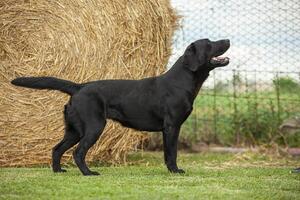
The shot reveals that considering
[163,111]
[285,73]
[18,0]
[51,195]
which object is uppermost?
[18,0]

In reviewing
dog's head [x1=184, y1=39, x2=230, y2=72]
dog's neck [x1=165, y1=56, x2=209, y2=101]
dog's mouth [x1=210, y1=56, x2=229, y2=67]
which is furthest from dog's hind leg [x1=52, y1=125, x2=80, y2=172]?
dog's mouth [x1=210, y1=56, x2=229, y2=67]

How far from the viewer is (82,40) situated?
6824 millimetres

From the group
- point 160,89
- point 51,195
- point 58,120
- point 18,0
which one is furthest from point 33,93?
point 51,195

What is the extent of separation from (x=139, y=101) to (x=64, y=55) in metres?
1.40

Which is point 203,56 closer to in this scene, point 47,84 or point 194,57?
point 194,57

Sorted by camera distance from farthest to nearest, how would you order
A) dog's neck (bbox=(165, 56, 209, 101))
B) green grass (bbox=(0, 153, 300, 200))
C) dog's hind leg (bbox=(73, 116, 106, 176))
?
1. dog's neck (bbox=(165, 56, 209, 101))
2. dog's hind leg (bbox=(73, 116, 106, 176))
3. green grass (bbox=(0, 153, 300, 200))

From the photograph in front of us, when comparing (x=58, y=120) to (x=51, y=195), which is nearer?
(x=51, y=195)

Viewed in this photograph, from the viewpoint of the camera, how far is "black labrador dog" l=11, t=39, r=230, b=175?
5551 mm

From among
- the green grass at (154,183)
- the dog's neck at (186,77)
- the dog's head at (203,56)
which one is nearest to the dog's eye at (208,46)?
the dog's head at (203,56)

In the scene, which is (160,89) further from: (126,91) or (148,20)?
(148,20)

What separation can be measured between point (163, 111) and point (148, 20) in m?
1.42

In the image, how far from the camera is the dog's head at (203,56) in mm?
5699

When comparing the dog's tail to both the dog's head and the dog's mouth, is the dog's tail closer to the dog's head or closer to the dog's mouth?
the dog's head

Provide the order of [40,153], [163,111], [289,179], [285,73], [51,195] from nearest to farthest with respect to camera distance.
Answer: [51,195] < [289,179] < [163,111] < [40,153] < [285,73]
